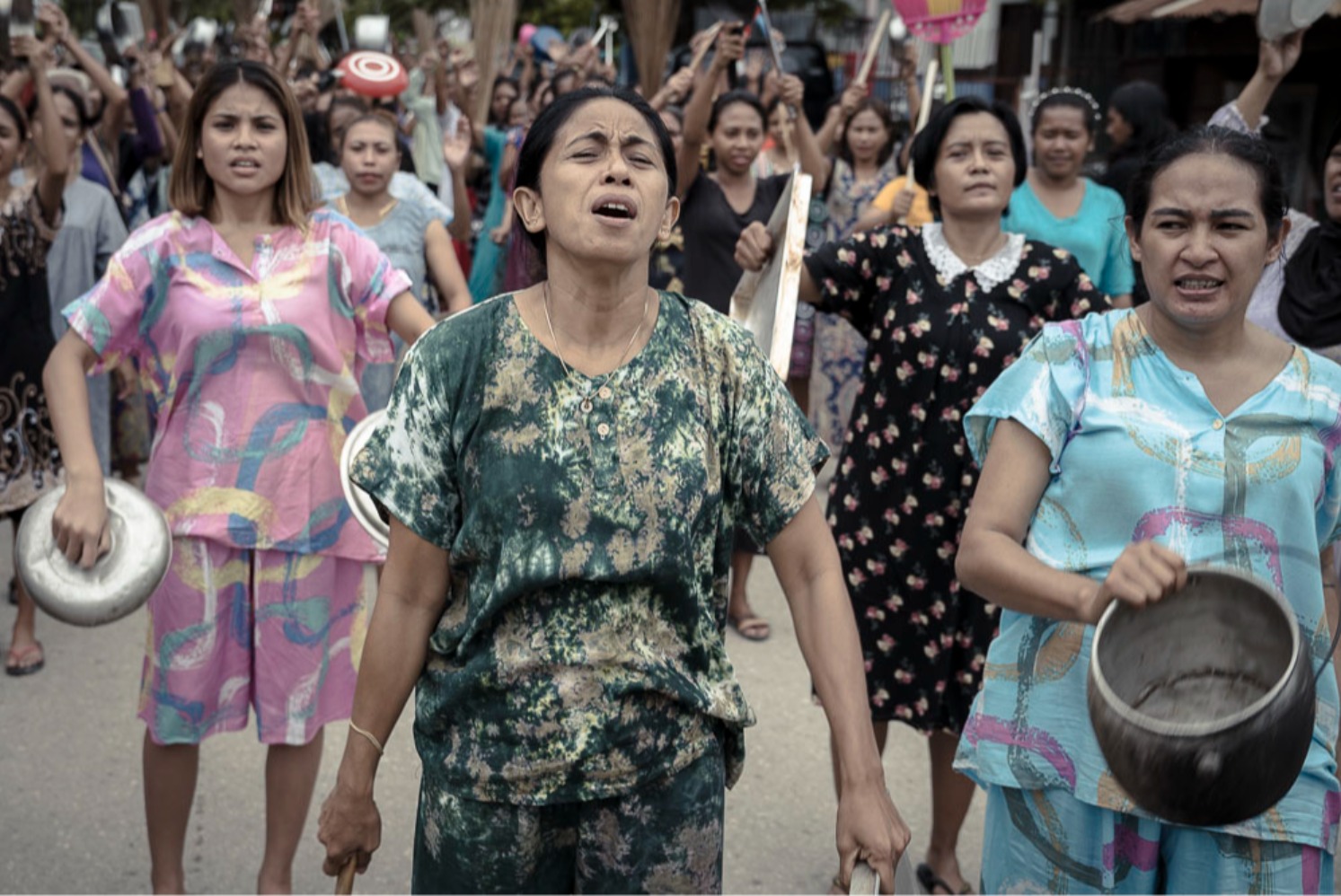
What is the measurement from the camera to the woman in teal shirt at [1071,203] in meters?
4.98

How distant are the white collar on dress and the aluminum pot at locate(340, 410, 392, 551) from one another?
134cm

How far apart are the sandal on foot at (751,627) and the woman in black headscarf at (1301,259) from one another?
2.17 meters

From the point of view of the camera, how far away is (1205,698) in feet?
6.81

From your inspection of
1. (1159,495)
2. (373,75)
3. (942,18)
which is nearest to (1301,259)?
(942,18)

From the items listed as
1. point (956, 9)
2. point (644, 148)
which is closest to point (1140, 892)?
point (644, 148)

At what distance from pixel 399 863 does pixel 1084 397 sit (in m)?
2.20

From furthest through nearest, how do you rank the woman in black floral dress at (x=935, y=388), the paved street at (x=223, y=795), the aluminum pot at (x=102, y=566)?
the paved street at (x=223, y=795), the woman in black floral dress at (x=935, y=388), the aluminum pot at (x=102, y=566)

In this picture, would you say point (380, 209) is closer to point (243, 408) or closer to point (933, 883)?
point (243, 408)

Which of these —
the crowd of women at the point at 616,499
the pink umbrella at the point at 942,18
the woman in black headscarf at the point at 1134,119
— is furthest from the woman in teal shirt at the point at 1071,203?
the crowd of women at the point at 616,499

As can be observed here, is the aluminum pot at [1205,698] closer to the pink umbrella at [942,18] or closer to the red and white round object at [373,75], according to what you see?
the pink umbrella at [942,18]

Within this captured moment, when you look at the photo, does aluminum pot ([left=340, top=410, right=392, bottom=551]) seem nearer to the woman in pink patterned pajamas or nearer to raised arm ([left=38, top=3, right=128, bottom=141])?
the woman in pink patterned pajamas

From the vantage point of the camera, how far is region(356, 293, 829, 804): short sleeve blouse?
202 cm

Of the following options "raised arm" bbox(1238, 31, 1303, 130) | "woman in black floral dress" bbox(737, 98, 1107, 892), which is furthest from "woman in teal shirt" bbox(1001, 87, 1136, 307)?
"woman in black floral dress" bbox(737, 98, 1107, 892)

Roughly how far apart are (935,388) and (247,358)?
153 cm
